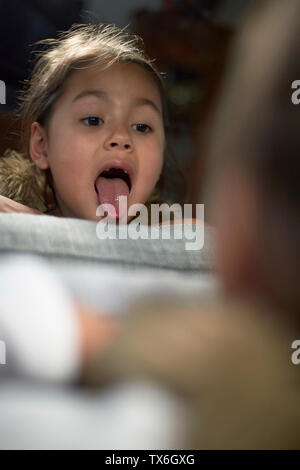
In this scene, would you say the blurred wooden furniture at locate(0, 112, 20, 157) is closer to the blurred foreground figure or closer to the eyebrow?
the eyebrow

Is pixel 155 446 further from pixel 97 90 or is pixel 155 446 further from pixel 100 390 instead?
pixel 97 90

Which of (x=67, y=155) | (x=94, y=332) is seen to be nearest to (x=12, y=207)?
(x=67, y=155)

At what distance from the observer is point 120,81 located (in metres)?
0.35

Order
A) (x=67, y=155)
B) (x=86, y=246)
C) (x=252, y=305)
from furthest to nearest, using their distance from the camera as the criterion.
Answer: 1. (x=67, y=155)
2. (x=86, y=246)
3. (x=252, y=305)

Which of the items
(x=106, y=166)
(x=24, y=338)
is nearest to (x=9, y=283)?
(x=24, y=338)

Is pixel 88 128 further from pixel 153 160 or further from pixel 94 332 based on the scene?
pixel 94 332

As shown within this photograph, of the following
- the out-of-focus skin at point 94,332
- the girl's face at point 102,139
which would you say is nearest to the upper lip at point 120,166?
the girl's face at point 102,139

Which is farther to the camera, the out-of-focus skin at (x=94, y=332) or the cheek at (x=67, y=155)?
the cheek at (x=67, y=155)

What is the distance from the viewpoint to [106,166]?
36cm

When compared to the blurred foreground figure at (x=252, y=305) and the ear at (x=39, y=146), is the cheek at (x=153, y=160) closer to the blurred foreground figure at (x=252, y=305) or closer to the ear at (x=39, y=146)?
the ear at (x=39, y=146)

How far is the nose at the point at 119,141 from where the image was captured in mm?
348

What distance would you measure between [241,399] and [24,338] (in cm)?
7

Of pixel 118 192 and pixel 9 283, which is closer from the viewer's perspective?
pixel 9 283

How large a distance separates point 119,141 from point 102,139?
0.04ft
